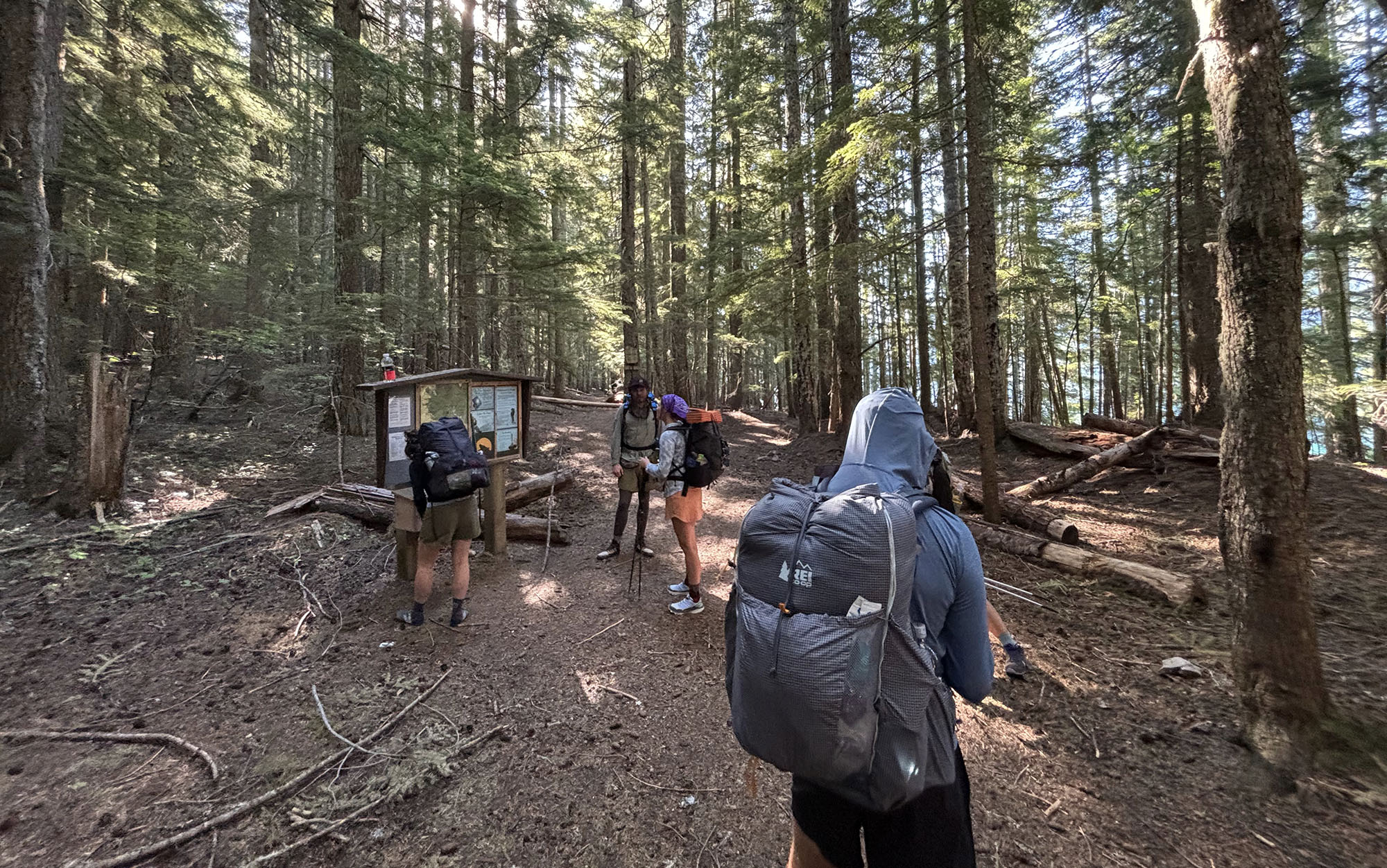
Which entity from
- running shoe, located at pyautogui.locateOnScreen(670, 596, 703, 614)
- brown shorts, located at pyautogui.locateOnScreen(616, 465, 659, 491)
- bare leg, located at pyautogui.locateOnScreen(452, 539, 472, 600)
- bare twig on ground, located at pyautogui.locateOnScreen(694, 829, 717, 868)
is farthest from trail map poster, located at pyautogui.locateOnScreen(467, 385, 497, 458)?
bare twig on ground, located at pyautogui.locateOnScreen(694, 829, 717, 868)

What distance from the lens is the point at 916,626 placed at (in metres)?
1.59

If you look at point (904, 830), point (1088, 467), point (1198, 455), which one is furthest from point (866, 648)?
point (1198, 455)

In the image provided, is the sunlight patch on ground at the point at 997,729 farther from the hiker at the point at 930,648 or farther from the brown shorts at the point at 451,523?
the brown shorts at the point at 451,523

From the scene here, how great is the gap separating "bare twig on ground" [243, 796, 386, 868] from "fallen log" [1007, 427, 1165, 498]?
9010mm

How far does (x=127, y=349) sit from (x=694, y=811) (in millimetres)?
19126

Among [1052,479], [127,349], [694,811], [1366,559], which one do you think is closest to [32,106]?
[127,349]

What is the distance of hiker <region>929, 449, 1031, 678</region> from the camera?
2111mm

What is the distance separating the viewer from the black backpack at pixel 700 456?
16.0ft

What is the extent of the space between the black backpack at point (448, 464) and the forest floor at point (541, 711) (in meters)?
1.32

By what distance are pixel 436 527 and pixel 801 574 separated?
4050 mm

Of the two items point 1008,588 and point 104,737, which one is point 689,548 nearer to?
point 1008,588

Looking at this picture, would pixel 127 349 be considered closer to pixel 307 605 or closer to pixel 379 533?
pixel 379 533

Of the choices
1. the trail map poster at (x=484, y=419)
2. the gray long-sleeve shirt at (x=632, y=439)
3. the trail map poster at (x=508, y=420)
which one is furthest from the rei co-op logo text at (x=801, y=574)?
the trail map poster at (x=508, y=420)

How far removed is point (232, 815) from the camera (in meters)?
2.65
